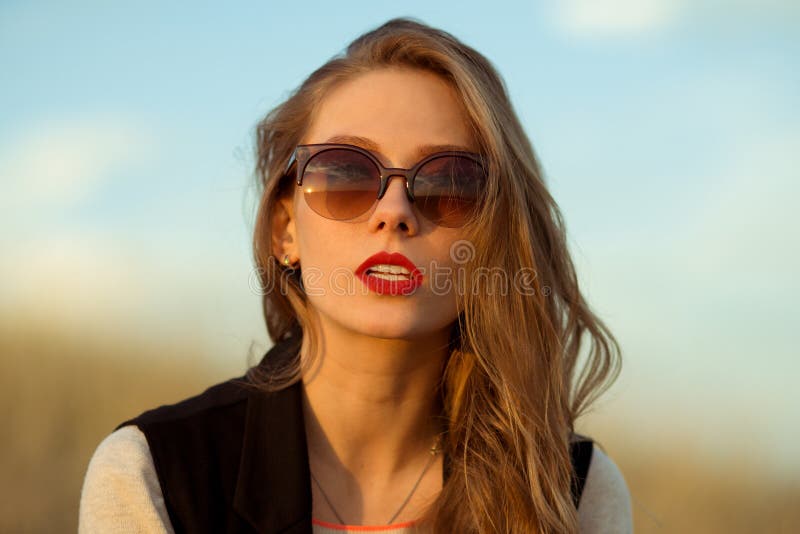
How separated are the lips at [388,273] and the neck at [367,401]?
0.28m

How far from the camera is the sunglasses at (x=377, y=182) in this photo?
9.52 feet

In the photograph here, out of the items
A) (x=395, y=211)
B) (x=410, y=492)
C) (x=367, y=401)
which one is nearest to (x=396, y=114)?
(x=395, y=211)

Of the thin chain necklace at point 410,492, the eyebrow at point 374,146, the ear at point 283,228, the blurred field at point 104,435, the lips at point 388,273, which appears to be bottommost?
the blurred field at point 104,435

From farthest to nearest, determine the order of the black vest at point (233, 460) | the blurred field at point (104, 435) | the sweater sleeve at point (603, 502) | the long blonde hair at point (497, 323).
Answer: the blurred field at point (104, 435), the sweater sleeve at point (603, 502), the long blonde hair at point (497, 323), the black vest at point (233, 460)

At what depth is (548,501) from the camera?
10.2ft

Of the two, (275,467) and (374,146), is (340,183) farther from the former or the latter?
(275,467)

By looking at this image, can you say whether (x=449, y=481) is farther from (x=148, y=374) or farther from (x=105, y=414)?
(x=148, y=374)

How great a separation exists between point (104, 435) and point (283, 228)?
9.79 feet

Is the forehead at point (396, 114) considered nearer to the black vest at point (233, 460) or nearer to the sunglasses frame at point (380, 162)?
the sunglasses frame at point (380, 162)

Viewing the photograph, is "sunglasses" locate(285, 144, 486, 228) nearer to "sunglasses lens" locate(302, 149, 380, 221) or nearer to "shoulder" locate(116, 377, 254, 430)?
"sunglasses lens" locate(302, 149, 380, 221)

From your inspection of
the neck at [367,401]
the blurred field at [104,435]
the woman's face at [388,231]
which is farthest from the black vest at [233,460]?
the blurred field at [104,435]

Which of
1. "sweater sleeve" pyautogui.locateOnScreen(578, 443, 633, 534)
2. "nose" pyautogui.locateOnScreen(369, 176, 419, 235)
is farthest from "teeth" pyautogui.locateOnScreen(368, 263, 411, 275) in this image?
"sweater sleeve" pyautogui.locateOnScreen(578, 443, 633, 534)

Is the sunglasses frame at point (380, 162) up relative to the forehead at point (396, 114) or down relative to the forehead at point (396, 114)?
down

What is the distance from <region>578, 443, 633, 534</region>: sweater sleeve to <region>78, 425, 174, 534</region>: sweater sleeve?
1567 mm
